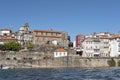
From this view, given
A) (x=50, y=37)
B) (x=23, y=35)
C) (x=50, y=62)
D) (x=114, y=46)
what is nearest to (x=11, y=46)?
(x=50, y=37)

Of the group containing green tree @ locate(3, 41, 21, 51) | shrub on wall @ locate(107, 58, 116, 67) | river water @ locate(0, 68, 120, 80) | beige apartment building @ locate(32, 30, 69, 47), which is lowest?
river water @ locate(0, 68, 120, 80)

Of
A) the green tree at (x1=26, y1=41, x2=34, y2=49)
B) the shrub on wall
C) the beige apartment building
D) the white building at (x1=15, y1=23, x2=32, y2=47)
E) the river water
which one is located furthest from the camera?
the white building at (x1=15, y1=23, x2=32, y2=47)

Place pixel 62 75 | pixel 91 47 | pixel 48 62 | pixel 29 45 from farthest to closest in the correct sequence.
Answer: pixel 91 47 < pixel 29 45 < pixel 48 62 < pixel 62 75

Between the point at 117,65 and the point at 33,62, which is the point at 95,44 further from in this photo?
the point at 33,62

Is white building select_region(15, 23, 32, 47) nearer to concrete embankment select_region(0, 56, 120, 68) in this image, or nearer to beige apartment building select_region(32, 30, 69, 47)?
beige apartment building select_region(32, 30, 69, 47)

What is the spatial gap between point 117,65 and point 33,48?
37059mm

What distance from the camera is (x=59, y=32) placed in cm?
17525

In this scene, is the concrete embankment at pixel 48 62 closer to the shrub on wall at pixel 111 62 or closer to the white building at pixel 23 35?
the shrub on wall at pixel 111 62

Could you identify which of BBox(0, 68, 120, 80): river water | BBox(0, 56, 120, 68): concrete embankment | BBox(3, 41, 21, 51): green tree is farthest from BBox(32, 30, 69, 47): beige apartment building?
BBox(0, 68, 120, 80): river water

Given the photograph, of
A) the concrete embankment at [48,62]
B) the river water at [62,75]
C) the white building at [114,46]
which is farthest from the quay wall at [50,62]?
the river water at [62,75]

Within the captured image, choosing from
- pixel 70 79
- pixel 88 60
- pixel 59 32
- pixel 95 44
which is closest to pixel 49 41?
pixel 59 32

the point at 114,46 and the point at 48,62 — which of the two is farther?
the point at 114,46

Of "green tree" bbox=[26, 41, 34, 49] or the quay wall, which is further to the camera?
"green tree" bbox=[26, 41, 34, 49]

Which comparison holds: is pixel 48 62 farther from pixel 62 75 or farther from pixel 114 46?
pixel 62 75
